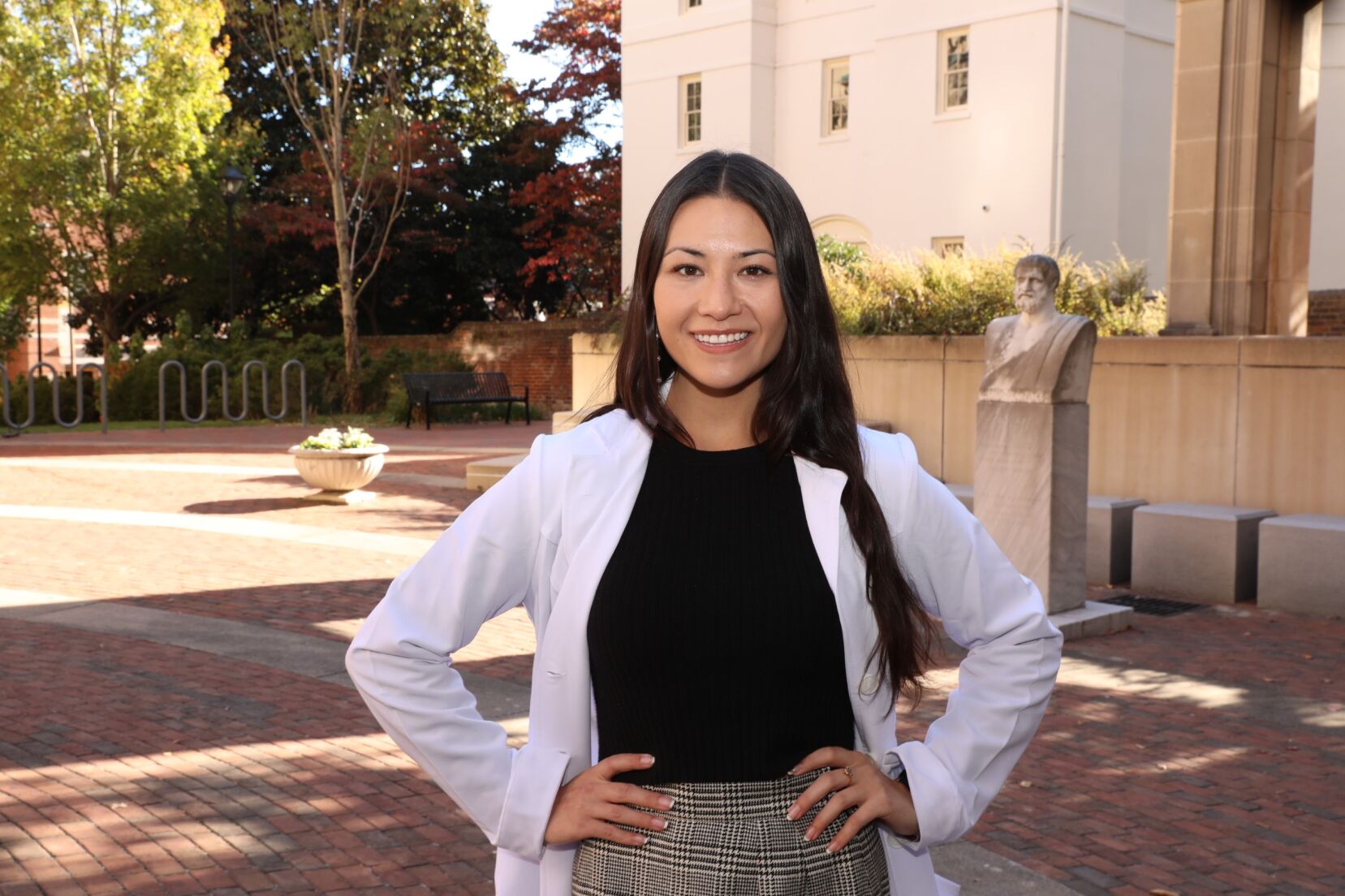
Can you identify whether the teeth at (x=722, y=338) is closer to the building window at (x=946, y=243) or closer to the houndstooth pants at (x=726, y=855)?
the houndstooth pants at (x=726, y=855)

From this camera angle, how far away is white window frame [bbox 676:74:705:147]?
2842cm

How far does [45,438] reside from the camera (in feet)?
71.0

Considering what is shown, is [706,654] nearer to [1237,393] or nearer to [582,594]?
[582,594]

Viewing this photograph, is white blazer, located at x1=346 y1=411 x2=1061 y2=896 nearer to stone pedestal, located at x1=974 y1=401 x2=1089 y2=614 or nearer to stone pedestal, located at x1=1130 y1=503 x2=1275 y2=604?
stone pedestal, located at x1=974 y1=401 x2=1089 y2=614

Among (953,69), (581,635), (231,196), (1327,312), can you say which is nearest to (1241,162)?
(1327,312)

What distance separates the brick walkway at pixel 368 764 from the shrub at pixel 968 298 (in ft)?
14.0

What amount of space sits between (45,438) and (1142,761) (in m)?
20.0

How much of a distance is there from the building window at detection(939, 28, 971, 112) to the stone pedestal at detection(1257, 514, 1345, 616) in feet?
53.6

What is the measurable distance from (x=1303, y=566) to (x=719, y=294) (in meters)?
8.38

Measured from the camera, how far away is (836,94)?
26.7 meters

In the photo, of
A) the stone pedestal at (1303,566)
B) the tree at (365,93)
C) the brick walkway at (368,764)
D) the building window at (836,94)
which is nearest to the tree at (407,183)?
the tree at (365,93)

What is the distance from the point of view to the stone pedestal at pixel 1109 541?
1038cm

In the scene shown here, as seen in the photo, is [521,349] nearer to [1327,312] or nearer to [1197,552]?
[1327,312]

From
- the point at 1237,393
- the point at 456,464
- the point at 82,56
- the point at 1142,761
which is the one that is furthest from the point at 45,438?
the point at 1142,761
